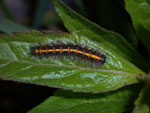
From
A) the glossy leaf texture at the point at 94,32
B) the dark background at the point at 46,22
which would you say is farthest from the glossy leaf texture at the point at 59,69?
the dark background at the point at 46,22

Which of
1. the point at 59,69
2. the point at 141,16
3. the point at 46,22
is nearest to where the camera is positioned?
the point at 59,69

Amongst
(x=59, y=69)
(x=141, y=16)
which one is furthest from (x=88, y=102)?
(x=141, y=16)

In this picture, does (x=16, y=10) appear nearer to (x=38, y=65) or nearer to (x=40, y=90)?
(x=40, y=90)

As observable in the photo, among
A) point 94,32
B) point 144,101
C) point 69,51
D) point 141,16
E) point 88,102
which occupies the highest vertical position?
point 141,16

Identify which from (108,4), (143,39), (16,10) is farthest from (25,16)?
(143,39)

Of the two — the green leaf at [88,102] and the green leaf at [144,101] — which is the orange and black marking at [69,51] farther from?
the green leaf at [144,101]

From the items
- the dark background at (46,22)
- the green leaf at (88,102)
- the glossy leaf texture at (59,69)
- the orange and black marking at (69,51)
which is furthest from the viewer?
the dark background at (46,22)

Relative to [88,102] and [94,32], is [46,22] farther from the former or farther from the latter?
[88,102]
